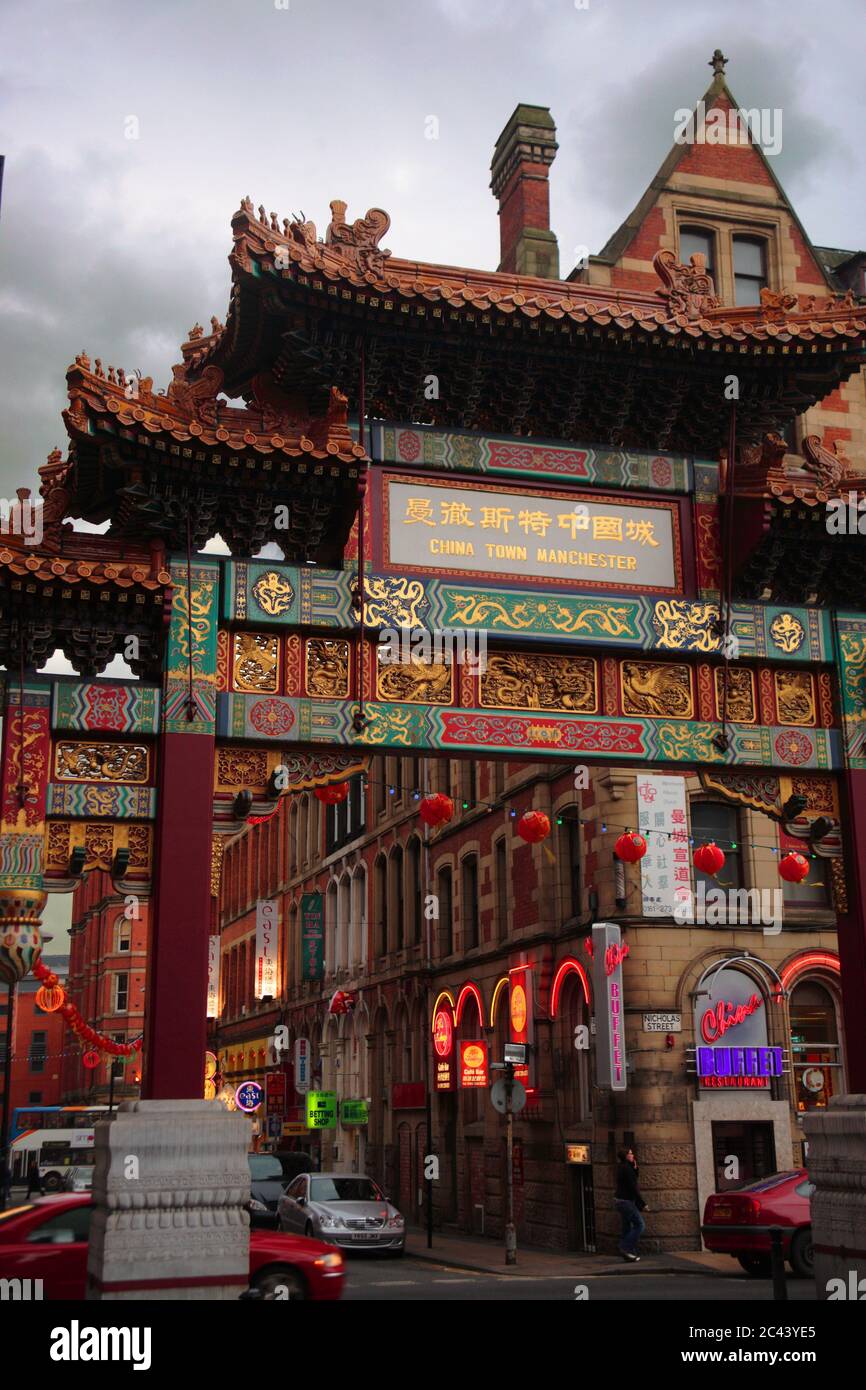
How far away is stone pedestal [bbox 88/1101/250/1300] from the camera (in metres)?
12.0

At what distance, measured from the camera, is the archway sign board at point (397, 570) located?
1414cm

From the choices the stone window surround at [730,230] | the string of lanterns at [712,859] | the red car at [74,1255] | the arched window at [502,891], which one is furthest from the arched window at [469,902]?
the red car at [74,1255]

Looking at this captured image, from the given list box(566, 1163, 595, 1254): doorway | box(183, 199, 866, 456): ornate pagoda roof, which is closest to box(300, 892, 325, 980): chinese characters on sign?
box(566, 1163, 595, 1254): doorway

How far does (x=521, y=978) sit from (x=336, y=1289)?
621 inches

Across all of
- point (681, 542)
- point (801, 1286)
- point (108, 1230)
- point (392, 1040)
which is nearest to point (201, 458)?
point (681, 542)

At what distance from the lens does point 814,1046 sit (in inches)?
1068

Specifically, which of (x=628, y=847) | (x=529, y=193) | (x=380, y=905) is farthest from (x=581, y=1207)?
(x=529, y=193)

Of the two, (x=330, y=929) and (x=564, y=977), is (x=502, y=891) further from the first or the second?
(x=330, y=929)

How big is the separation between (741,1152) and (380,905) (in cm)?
1772

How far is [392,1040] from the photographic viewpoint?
40000 millimetres

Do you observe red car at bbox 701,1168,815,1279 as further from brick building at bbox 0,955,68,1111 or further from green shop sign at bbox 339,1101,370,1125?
brick building at bbox 0,955,68,1111

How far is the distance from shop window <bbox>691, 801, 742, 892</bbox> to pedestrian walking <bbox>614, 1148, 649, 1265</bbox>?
6.08 m
